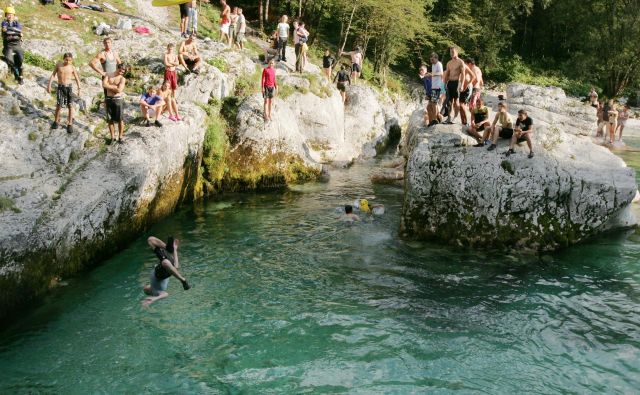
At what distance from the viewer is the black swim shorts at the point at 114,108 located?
1412 cm

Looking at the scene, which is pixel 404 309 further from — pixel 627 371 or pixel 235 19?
pixel 235 19

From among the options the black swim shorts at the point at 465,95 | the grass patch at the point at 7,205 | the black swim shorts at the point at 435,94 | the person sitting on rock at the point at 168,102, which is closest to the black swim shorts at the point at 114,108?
the person sitting on rock at the point at 168,102

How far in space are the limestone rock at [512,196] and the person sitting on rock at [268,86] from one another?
7.57 meters

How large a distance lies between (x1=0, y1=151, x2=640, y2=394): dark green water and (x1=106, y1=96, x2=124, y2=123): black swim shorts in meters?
3.50

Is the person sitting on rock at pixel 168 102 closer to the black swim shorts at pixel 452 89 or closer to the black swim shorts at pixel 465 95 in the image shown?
the black swim shorts at pixel 452 89

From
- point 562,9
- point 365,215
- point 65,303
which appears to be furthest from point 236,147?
point 562,9

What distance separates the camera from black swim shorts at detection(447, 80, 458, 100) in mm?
15414

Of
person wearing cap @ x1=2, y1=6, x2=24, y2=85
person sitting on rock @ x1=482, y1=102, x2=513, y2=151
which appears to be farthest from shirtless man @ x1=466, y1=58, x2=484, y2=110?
person wearing cap @ x1=2, y1=6, x2=24, y2=85

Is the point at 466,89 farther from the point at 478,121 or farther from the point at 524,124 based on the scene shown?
the point at 524,124

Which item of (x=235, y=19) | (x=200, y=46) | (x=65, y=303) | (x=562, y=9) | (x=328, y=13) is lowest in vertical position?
(x=65, y=303)

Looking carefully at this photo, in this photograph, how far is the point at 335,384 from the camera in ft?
27.1

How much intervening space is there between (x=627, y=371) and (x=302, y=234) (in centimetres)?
877

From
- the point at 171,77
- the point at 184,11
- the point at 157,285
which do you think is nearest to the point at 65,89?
the point at 171,77

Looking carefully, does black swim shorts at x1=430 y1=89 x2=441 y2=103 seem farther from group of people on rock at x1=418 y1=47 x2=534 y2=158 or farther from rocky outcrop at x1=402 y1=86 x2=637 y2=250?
rocky outcrop at x1=402 y1=86 x2=637 y2=250
